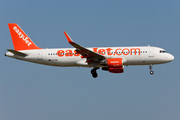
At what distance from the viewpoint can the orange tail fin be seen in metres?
52.6

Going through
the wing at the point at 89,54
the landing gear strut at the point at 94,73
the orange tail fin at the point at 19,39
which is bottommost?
the landing gear strut at the point at 94,73

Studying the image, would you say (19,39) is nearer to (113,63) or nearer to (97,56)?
(97,56)

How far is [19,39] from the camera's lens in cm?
5322

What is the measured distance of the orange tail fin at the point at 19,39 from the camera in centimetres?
5259

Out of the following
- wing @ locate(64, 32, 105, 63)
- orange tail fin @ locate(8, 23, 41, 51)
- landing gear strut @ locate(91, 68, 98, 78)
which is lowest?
landing gear strut @ locate(91, 68, 98, 78)

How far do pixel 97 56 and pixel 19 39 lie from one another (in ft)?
47.6

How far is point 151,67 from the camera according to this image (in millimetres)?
48656

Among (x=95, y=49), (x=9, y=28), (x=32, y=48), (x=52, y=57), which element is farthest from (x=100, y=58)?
(x=9, y=28)

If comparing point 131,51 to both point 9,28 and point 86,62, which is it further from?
point 9,28

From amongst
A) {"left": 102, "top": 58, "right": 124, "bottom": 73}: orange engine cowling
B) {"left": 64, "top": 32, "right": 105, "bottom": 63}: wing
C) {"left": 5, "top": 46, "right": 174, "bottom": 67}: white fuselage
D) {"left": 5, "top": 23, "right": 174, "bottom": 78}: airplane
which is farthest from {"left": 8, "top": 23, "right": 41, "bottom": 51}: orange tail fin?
{"left": 102, "top": 58, "right": 124, "bottom": 73}: orange engine cowling

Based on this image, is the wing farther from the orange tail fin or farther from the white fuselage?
the orange tail fin

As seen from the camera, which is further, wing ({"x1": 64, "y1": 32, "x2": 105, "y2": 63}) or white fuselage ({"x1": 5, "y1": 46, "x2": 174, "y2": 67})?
white fuselage ({"x1": 5, "y1": 46, "x2": 174, "y2": 67})

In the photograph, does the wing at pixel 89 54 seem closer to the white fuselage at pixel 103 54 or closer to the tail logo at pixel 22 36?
the white fuselage at pixel 103 54

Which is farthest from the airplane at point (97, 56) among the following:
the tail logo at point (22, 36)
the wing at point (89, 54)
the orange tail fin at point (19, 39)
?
the tail logo at point (22, 36)
